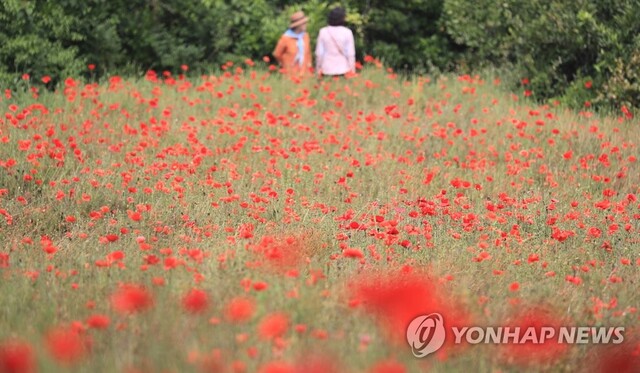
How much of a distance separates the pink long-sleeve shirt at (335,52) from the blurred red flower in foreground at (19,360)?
29.3 feet

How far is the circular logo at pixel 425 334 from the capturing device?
343cm

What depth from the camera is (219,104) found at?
9.91 m

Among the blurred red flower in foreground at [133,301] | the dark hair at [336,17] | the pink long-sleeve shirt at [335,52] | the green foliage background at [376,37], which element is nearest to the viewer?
the blurred red flower in foreground at [133,301]

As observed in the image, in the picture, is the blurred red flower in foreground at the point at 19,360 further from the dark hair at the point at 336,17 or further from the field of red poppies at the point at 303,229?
the dark hair at the point at 336,17

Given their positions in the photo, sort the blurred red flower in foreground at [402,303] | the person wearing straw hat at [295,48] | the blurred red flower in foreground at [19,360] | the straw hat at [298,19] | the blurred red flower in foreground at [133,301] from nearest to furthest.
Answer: the blurred red flower in foreground at [19,360] → the blurred red flower in foreground at [133,301] → the blurred red flower in foreground at [402,303] → the straw hat at [298,19] → the person wearing straw hat at [295,48]

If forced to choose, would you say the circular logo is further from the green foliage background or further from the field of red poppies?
the green foliage background

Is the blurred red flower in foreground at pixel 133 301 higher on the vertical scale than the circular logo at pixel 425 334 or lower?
higher

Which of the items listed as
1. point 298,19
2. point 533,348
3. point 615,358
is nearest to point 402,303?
point 533,348

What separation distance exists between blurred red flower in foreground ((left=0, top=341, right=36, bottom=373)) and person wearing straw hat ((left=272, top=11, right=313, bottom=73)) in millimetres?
9338

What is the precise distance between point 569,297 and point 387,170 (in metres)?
3.22

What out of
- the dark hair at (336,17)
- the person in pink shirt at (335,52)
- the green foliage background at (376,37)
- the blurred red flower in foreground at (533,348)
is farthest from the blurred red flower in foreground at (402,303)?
the dark hair at (336,17)

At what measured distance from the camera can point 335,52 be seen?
38.4 ft

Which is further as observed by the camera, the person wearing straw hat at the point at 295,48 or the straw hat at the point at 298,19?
the person wearing straw hat at the point at 295,48

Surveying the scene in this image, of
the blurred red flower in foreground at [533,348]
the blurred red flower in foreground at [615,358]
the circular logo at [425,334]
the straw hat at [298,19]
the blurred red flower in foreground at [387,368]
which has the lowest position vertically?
the straw hat at [298,19]
